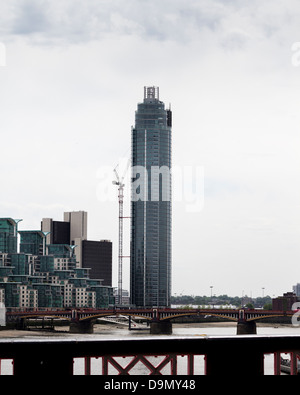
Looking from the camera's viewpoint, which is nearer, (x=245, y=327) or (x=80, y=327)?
(x=245, y=327)

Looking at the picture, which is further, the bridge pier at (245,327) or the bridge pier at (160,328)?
the bridge pier at (160,328)

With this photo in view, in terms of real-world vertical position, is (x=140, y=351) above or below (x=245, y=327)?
above

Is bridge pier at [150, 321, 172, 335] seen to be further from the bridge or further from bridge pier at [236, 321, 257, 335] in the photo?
bridge pier at [236, 321, 257, 335]

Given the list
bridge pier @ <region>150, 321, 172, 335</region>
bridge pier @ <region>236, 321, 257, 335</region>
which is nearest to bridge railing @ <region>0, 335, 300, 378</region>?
bridge pier @ <region>236, 321, 257, 335</region>

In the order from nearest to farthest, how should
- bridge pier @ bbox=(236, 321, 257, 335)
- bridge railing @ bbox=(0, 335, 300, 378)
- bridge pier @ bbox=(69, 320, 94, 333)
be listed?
bridge railing @ bbox=(0, 335, 300, 378)
bridge pier @ bbox=(236, 321, 257, 335)
bridge pier @ bbox=(69, 320, 94, 333)

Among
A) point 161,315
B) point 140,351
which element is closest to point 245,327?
point 161,315

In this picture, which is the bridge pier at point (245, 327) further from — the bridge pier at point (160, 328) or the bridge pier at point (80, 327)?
the bridge pier at point (80, 327)

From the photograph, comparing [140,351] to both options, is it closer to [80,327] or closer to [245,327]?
[245,327]

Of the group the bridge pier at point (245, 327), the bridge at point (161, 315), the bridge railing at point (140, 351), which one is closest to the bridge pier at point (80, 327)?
the bridge at point (161, 315)

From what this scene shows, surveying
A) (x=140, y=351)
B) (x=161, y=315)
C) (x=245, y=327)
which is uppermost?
(x=140, y=351)

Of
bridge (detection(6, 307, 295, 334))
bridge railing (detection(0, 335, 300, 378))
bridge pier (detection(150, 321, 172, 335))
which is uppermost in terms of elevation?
bridge railing (detection(0, 335, 300, 378))

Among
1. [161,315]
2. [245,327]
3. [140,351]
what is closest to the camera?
[140,351]
